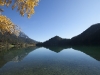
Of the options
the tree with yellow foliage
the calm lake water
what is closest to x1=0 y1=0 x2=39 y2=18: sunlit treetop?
the tree with yellow foliage

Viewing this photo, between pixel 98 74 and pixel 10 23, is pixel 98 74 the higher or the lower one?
the lower one

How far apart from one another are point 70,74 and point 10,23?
54.4 feet

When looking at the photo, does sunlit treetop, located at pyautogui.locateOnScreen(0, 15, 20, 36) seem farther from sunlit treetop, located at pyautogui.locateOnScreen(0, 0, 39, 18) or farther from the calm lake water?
the calm lake water

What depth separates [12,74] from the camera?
76.4 ft

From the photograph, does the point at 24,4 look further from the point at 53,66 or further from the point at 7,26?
the point at 53,66

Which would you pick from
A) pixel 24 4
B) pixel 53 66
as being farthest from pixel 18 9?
pixel 53 66

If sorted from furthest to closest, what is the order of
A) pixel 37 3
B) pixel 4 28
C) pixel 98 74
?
pixel 98 74
pixel 37 3
pixel 4 28

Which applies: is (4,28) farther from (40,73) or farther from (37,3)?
(40,73)

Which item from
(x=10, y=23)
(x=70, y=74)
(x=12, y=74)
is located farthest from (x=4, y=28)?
(x=12, y=74)

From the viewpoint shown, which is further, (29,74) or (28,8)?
(29,74)

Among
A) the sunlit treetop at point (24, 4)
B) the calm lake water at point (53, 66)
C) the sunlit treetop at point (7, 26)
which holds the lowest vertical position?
the calm lake water at point (53, 66)

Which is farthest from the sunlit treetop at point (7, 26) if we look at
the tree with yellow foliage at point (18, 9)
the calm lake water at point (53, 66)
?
the calm lake water at point (53, 66)

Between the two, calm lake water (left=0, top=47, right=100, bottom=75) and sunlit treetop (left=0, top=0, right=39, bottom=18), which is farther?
calm lake water (left=0, top=47, right=100, bottom=75)

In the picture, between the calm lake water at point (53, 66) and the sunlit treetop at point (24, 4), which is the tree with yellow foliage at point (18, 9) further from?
the calm lake water at point (53, 66)
